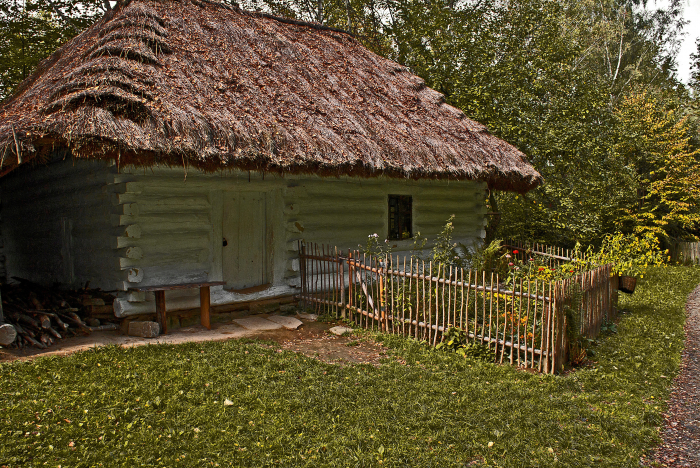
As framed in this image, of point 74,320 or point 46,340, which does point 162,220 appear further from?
point 46,340

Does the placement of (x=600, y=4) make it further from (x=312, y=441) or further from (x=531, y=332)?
(x=312, y=441)

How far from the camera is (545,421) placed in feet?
14.7

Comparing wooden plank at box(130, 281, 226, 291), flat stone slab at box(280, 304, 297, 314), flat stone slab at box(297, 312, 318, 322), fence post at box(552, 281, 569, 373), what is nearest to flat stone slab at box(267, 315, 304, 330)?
flat stone slab at box(297, 312, 318, 322)

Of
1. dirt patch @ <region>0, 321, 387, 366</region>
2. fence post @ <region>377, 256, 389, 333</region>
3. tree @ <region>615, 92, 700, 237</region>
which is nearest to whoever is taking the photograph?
dirt patch @ <region>0, 321, 387, 366</region>

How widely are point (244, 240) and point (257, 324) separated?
1588mm

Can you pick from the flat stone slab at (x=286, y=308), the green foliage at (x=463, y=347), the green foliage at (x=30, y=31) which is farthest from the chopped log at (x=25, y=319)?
the green foliage at (x=30, y=31)

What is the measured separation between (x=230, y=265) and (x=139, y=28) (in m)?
4.20

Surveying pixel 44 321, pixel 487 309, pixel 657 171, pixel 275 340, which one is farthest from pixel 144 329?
pixel 657 171

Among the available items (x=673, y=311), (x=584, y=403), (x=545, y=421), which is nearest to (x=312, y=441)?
(x=545, y=421)

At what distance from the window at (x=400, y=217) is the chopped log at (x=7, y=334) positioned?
6.87 m

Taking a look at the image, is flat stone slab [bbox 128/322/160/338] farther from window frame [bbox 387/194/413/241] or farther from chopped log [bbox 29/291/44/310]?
window frame [bbox 387/194/413/241]

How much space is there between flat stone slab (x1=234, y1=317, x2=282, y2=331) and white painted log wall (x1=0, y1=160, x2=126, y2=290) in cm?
195

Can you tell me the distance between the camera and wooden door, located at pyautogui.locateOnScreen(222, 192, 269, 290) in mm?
8477

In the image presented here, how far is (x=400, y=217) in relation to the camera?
1084 cm
